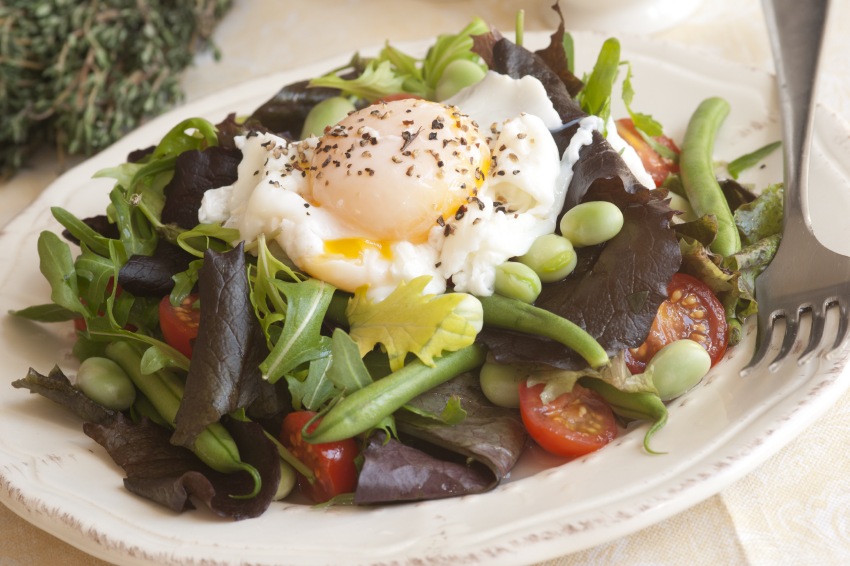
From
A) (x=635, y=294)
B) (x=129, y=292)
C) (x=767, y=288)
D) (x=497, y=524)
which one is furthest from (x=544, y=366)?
(x=129, y=292)

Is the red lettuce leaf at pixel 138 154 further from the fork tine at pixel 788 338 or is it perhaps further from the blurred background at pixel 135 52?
the fork tine at pixel 788 338

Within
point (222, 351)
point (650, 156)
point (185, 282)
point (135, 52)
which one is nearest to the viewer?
point (222, 351)

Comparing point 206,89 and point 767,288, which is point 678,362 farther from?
point 206,89

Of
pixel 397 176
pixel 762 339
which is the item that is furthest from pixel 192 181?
pixel 762 339

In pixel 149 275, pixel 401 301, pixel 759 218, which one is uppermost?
pixel 759 218

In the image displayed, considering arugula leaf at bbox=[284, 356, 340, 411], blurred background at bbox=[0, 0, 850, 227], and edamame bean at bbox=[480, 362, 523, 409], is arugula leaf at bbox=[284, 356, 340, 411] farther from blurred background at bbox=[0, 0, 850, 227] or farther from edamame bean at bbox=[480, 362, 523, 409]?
blurred background at bbox=[0, 0, 850, 227]

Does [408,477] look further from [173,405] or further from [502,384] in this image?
[173,405]
